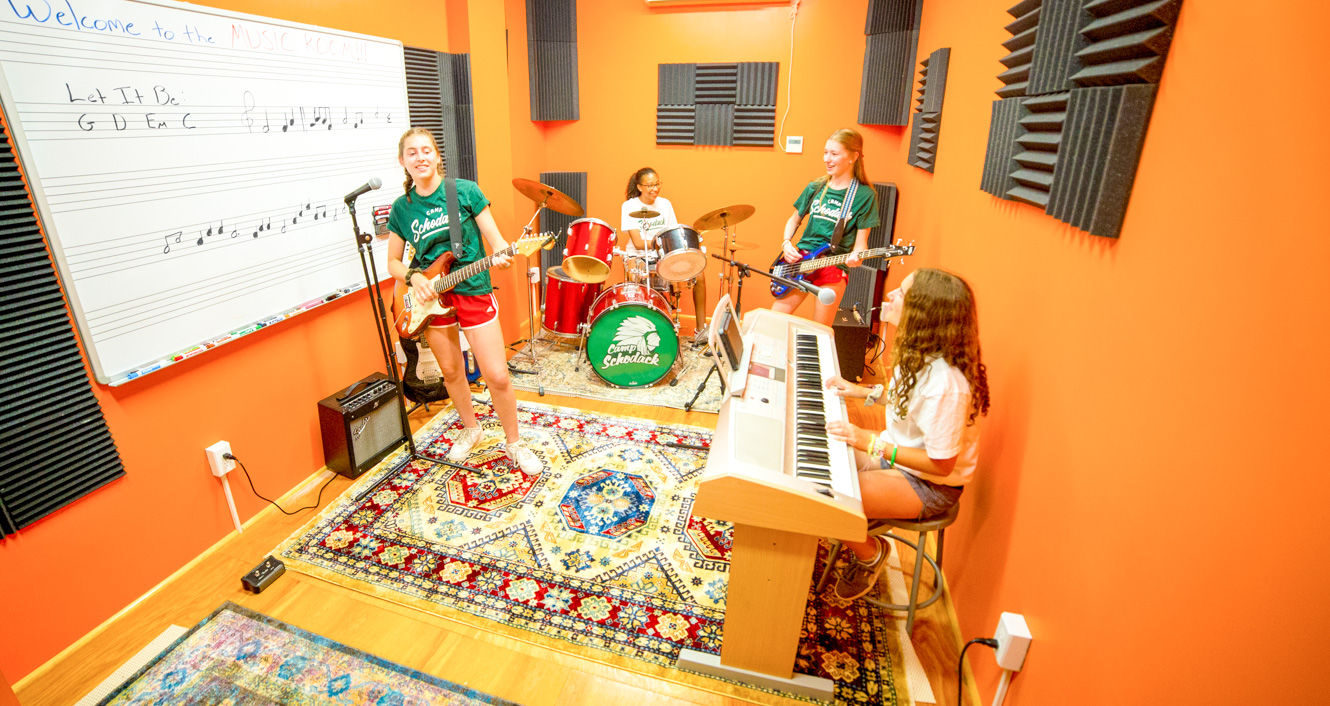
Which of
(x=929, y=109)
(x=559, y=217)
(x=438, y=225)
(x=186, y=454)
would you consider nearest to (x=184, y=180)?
(x=438, y=225)

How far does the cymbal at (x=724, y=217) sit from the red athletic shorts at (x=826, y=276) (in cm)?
70

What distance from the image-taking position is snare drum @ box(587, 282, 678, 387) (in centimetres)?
379

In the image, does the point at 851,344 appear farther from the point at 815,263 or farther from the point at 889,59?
the point at 889,59

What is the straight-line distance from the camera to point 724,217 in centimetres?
415

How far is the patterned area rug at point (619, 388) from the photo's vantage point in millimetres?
4031

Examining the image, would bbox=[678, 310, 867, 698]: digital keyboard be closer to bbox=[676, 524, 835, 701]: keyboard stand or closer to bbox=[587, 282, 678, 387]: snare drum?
bbox=[676, 524, 835, 701]: keyboard stand

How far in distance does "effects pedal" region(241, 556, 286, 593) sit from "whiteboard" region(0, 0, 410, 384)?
0.89 metres

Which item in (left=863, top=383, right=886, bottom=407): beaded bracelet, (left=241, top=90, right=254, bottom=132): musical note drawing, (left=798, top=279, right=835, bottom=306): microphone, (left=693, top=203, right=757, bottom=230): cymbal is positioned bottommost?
(left=863, top=383, right=886, bottom=407): beaded bracelet

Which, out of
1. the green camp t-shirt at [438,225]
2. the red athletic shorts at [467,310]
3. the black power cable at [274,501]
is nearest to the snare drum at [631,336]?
the red athletic shorts at [467,310]

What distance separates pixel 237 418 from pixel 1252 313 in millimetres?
3401

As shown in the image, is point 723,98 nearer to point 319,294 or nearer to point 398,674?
point 319,294

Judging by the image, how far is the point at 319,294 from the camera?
3025 millimetres

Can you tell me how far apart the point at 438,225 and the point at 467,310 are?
42cm

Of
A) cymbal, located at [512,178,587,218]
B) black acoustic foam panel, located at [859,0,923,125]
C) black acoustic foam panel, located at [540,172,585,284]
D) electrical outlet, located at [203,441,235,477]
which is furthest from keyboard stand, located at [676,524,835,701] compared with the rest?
black acoustic foam panel, located at [540,172,585,284]
